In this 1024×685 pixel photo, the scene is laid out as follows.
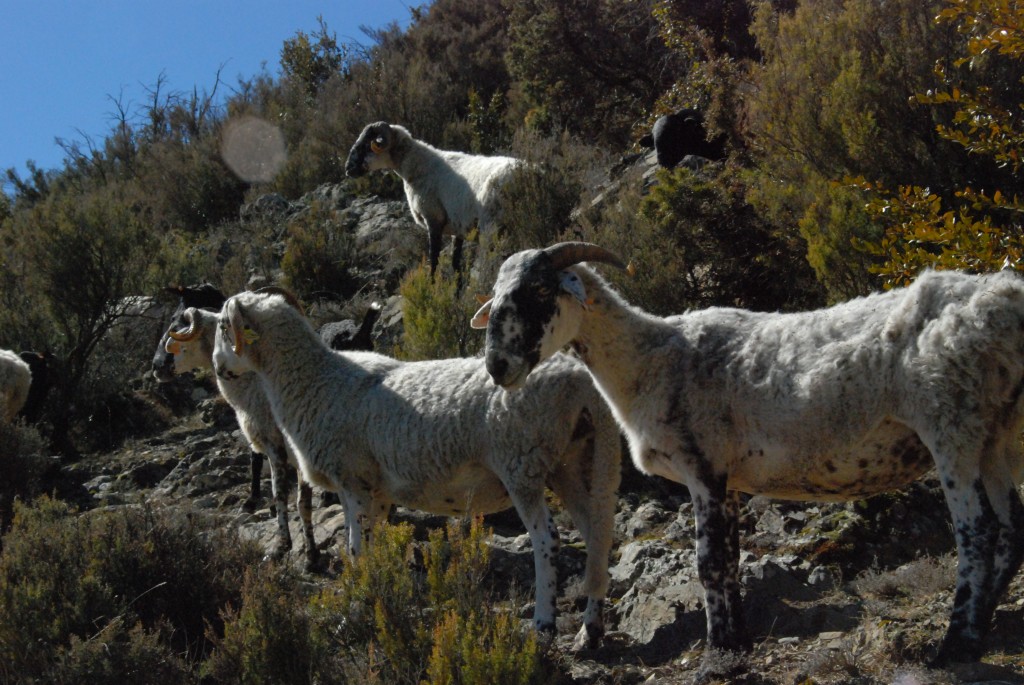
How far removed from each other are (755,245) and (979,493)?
22.6 feet

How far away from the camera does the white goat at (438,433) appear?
25.5 ft

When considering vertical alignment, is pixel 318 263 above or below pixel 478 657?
above

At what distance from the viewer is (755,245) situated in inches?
482

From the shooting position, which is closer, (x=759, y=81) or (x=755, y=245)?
(x=755, y=245)

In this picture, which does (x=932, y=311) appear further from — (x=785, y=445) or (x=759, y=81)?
(x=759, y=81)

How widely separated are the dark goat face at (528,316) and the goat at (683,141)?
8.55 metres

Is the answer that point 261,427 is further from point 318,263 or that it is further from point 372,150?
point 318,263

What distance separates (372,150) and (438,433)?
9.29 meters

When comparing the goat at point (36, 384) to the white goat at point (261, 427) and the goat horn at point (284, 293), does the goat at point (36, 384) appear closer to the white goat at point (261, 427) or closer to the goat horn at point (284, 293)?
the white goat at point (261, 427)

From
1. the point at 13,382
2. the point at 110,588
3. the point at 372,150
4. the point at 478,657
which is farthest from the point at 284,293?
the point at 372,150

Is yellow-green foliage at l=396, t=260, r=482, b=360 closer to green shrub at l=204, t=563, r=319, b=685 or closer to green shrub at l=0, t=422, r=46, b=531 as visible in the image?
green shrub at l=0, t=422, r=46, b=531

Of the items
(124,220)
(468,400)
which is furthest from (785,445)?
(124,220)

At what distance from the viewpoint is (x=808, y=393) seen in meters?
6.08

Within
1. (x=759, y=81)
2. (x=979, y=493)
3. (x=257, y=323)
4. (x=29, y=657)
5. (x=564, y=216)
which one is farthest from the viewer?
(x=564, y=216)
